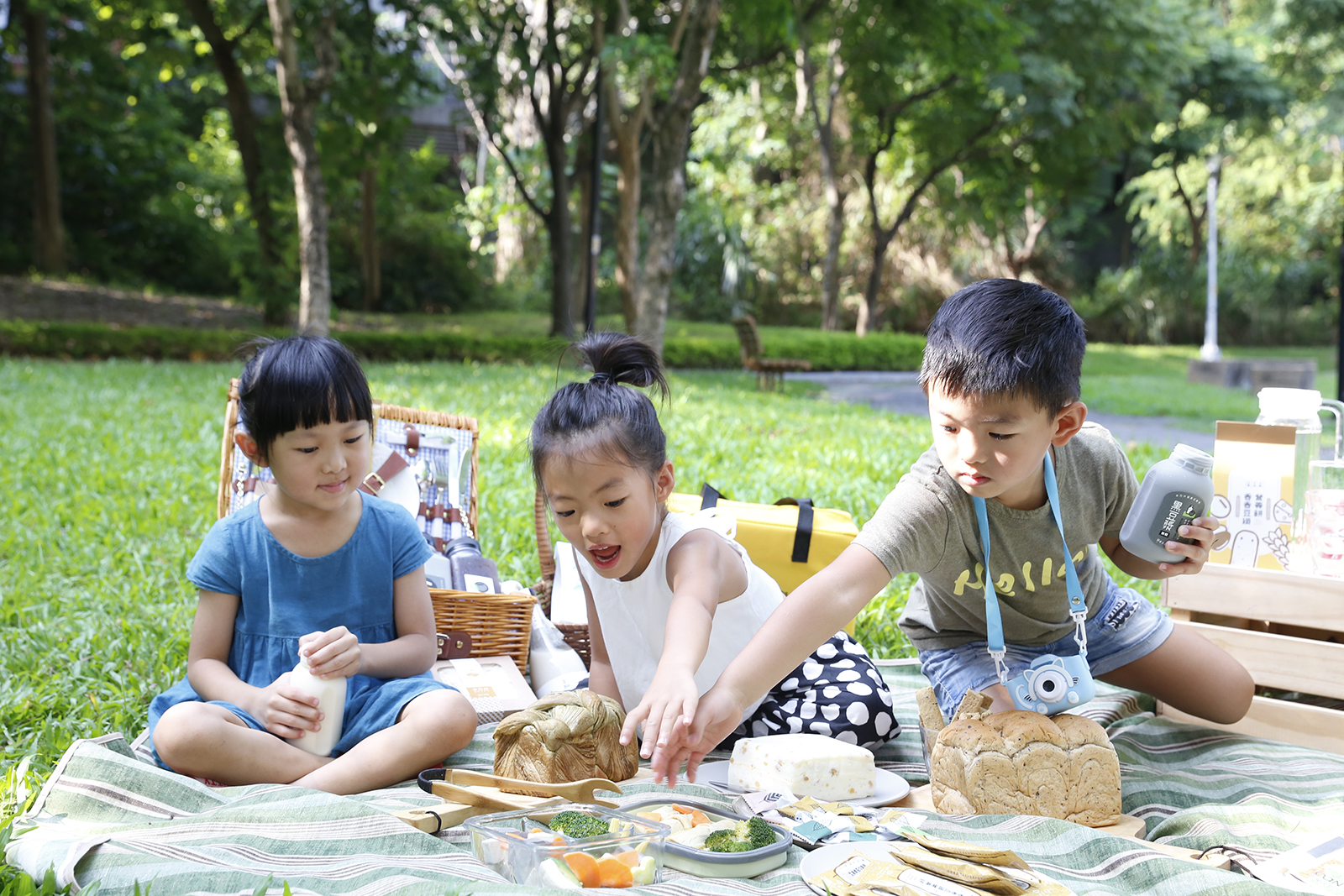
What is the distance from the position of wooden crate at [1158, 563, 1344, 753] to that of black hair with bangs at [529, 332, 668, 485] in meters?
1.58

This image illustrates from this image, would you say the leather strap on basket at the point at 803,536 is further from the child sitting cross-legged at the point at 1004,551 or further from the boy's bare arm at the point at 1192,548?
the boy's bare arm at the point at 1192,548

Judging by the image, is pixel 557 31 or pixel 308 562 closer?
pixel 308 562

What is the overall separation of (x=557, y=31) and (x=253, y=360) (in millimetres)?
12273

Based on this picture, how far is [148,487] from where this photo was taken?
5.37m

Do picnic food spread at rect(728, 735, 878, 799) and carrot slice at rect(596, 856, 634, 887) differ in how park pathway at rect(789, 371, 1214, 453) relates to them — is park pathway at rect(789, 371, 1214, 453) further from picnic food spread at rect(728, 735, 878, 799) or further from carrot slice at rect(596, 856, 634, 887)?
carrot slice at rect(596, 856, 634, 887)

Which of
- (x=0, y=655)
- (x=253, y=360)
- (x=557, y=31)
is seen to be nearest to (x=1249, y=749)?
(x=253, y=360)

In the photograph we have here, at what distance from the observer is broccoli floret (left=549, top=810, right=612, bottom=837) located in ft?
6.16

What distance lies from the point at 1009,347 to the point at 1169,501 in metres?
0.54

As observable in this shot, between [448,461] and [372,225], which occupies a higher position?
[372,225]

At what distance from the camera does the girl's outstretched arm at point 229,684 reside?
2270mm

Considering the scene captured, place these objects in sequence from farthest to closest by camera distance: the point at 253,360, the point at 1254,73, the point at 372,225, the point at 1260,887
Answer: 1. the point at 1254,73
2. the point at 372,225
3. the point at 253,360
4. the point at 1260,887

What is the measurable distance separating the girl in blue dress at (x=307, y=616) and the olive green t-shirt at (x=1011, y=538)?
1.14m

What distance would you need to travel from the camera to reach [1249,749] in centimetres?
263

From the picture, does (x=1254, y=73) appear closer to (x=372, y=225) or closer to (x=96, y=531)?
(x=372, y=225)
